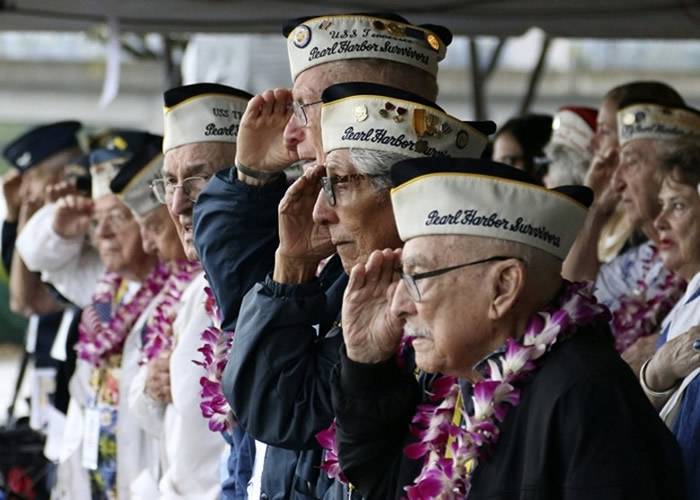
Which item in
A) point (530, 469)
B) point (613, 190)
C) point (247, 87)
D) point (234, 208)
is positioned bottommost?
point (530, 469)

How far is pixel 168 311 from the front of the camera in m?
6.12

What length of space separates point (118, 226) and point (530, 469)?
446cm

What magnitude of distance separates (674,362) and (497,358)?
1.11 meters

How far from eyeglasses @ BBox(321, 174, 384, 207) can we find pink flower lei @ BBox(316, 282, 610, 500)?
2.19 ft

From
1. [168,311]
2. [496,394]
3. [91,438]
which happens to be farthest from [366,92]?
[91,438]

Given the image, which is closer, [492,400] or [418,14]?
[492,400]

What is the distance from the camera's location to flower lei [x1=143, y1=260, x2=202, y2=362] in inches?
240

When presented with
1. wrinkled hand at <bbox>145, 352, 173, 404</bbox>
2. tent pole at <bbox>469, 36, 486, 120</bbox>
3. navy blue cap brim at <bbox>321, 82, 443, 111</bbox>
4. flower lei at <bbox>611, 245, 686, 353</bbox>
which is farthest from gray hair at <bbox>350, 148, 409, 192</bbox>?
tent pole at <bbox>469, 36, 486, 120</bbox>

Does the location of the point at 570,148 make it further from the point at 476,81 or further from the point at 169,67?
the point at 476,81

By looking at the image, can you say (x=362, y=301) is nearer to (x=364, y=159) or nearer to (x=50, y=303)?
(x=364, y=159)

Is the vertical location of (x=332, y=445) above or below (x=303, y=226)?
below

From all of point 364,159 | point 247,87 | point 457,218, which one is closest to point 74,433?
point 364,159

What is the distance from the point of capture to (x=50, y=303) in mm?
9781

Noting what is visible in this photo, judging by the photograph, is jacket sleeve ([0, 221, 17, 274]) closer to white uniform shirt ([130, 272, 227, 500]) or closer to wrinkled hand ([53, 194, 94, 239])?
wrinkled hand ([53, 194, 94, 239])
